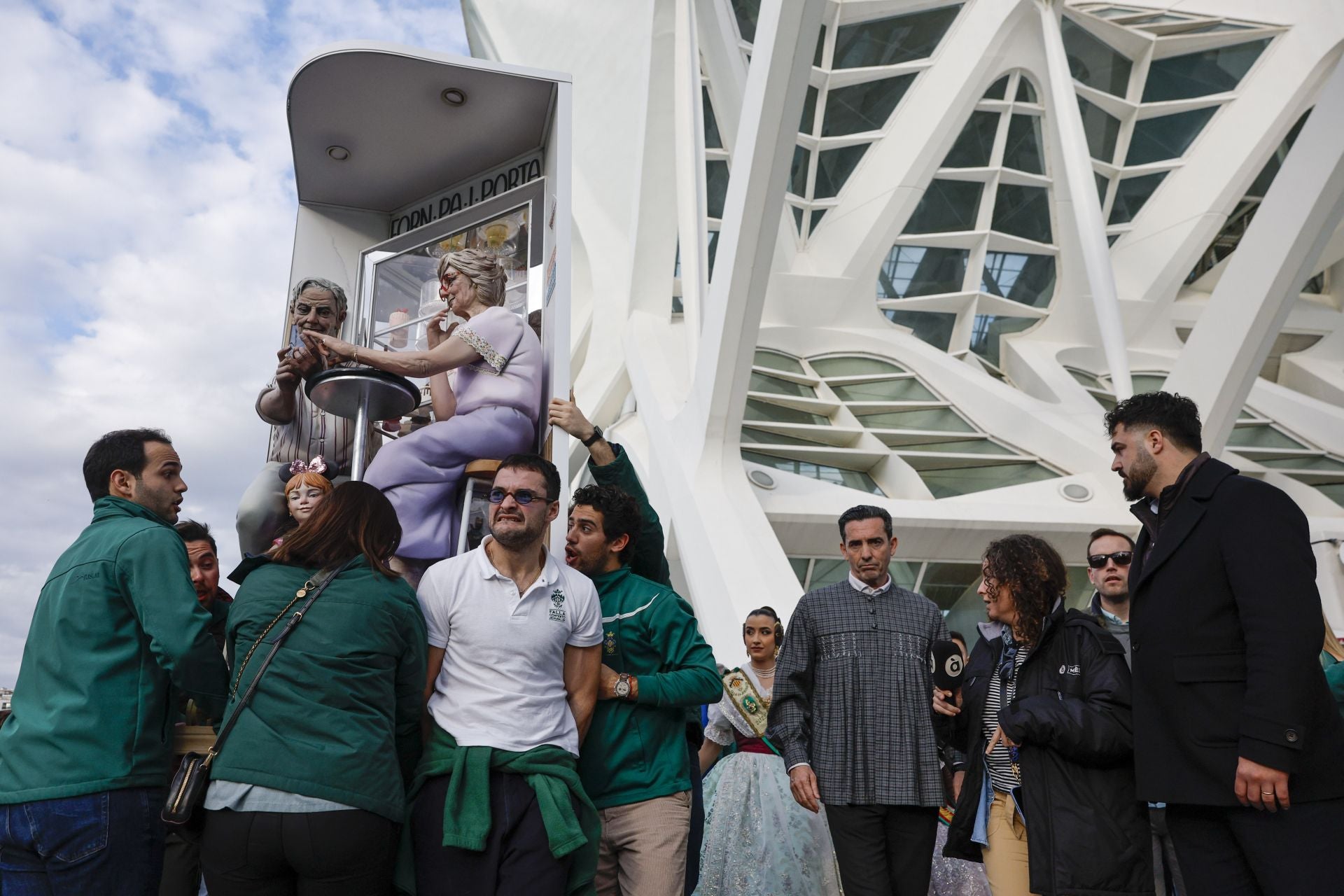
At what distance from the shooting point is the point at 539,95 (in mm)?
4336

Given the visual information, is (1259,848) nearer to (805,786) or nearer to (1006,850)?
(1006,850)

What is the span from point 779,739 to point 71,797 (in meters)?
2.34

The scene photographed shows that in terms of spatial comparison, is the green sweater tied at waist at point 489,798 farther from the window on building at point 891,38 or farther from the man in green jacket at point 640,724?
the window on building at point 891,38

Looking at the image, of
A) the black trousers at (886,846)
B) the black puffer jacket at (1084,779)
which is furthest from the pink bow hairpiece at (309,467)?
the black puffer jacket at (1084,779)

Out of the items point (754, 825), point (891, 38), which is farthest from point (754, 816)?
point (891, 38)

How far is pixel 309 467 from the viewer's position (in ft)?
13.0

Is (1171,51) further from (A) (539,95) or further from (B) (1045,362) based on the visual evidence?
(A) (539,95)

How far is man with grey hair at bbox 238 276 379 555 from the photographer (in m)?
3.87

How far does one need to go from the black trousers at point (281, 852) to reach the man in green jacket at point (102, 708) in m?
0.29

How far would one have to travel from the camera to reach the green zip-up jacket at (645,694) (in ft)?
10.2

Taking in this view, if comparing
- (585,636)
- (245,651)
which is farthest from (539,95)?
(245,651)

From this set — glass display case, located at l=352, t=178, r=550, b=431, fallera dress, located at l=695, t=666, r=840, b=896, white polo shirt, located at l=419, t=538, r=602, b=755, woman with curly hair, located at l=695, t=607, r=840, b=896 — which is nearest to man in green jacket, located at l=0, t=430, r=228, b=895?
white polo shirt, located at l=419, t=538, r=602, b=755

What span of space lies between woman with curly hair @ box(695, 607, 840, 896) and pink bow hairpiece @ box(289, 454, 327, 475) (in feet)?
7.17

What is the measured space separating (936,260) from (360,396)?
59.7 feet
